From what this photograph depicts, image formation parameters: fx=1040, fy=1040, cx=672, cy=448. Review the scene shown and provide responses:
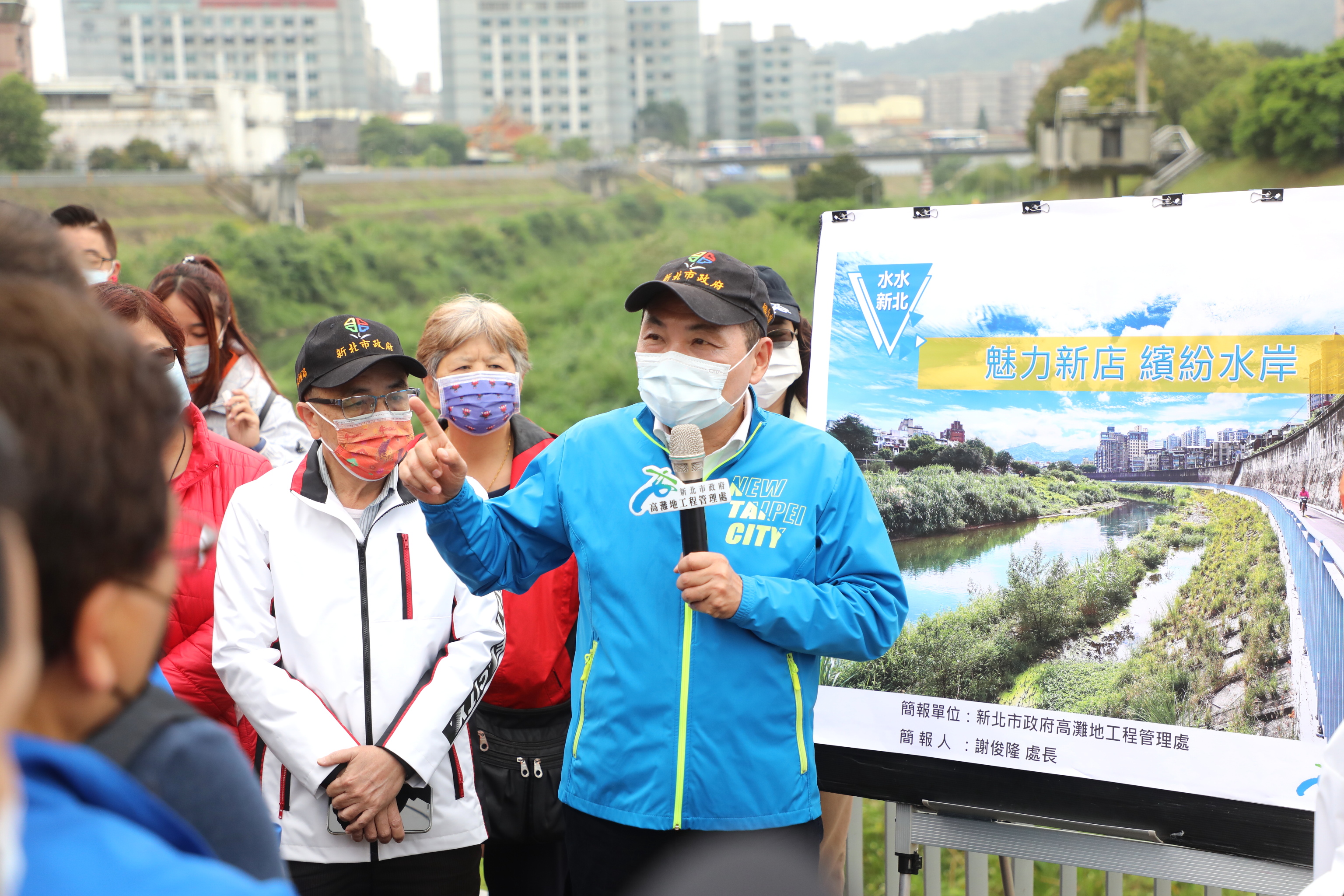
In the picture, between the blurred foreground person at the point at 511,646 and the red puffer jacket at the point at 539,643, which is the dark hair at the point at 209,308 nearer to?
the blurred foreground person at the point at 511,646

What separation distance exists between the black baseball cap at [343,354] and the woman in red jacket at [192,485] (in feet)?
1.09

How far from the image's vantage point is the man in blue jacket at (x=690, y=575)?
229cm

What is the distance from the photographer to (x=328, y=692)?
2.63 m

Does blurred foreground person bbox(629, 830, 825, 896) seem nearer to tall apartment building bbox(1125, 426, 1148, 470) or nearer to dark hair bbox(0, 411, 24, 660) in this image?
dark hair bbox(0, 411, 24, 660)

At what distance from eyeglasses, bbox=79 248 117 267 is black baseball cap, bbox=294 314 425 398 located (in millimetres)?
2407

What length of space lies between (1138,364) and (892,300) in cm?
74

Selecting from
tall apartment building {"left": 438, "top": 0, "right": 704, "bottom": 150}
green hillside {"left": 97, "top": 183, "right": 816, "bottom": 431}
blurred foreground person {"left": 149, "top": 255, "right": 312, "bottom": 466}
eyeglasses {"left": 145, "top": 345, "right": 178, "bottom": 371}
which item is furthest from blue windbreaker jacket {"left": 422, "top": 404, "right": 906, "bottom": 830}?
tall apartment building {"left": 438, "top": 0, "right": 704, "bottom": 150}

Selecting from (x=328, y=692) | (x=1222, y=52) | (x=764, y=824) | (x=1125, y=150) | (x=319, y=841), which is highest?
(x=1222, y=52)

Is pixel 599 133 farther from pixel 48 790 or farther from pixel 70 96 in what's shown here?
pixel 48 790

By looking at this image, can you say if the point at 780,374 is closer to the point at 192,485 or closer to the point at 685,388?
the point at 685,388

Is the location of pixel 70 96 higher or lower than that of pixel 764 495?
higher

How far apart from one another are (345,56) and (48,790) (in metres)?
154

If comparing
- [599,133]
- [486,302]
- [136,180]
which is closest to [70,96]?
[136,180]

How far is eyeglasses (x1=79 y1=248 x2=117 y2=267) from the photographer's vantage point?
4.70 m
